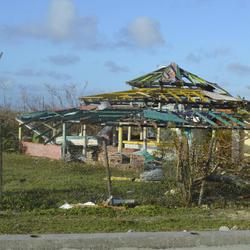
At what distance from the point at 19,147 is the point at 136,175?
10.5 metres

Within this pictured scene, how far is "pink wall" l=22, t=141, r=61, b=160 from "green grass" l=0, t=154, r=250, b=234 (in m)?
7.28

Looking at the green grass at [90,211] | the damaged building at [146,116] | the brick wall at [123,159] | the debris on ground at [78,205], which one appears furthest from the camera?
the brick wall at [123,159]

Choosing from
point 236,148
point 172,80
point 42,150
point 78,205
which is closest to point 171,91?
point 172,80

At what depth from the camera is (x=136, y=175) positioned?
59.4 ft

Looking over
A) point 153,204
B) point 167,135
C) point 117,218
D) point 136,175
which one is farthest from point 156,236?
point 136,175

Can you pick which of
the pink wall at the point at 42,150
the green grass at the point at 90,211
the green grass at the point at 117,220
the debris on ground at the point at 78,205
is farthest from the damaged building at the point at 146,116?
the green grass at the point at 117,220

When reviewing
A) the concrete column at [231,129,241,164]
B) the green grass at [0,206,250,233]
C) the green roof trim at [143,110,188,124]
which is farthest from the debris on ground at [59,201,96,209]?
the green roof trim at [143,110,188,124]

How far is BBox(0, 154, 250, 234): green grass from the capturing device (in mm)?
8922

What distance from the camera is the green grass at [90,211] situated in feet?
29.3

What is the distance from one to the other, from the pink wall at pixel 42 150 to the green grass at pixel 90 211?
23.9 feet

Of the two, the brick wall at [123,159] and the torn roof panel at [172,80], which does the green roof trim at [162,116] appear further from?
the torn roof panel at [172,80]

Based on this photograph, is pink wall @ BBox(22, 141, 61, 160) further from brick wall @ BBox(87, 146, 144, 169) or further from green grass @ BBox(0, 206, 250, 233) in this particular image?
green grass @ BBox(0, 206, 250, 233)

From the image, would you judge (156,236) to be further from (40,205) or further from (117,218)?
(40,205)

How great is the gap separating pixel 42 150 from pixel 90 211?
15.1 m
